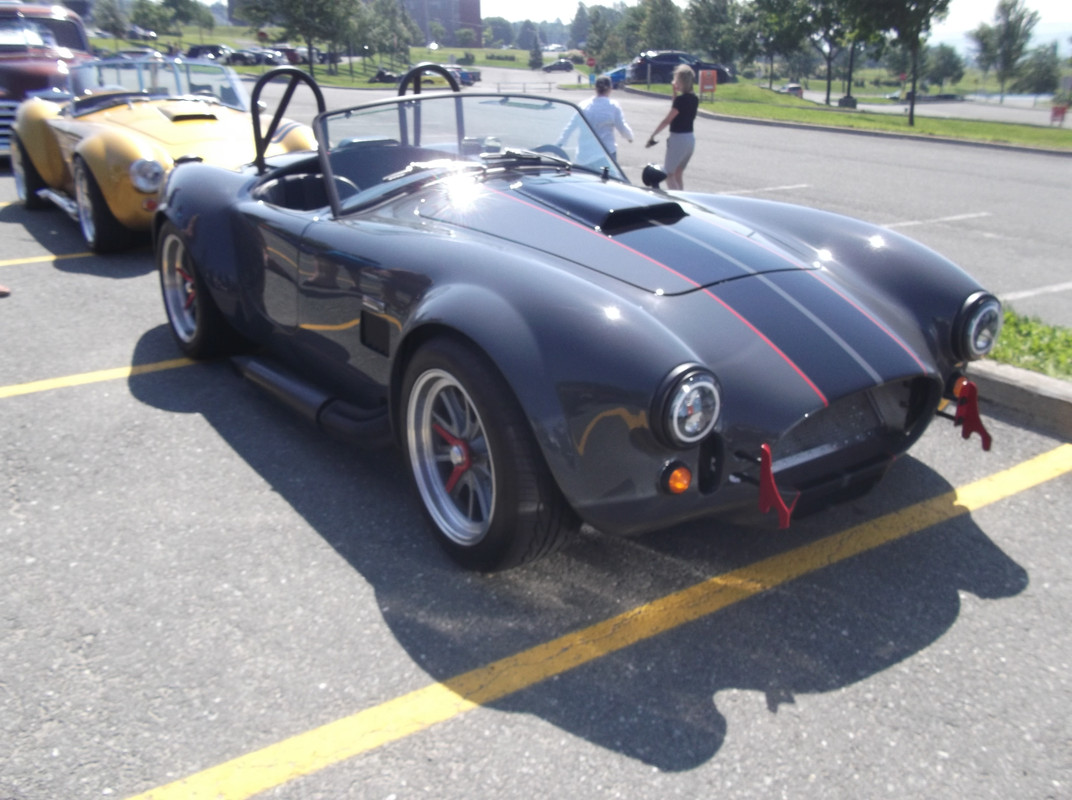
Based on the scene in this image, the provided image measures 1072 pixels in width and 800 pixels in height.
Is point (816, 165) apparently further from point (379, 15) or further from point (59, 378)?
point (379, 15)

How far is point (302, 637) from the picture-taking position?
269 centimetres

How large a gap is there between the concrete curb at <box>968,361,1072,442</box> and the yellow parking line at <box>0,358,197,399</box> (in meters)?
3.94

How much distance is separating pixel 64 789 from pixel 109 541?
1.18 meters

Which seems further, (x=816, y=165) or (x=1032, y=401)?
(x=816, y=165)

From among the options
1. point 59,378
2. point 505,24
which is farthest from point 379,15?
point 505,24

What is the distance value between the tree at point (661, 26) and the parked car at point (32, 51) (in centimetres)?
6025

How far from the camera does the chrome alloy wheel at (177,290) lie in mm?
4828

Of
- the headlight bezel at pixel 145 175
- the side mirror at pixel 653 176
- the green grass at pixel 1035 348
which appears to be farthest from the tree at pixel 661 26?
the side mirror at pixel 653 176

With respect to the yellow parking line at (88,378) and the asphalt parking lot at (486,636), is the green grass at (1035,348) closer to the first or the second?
the asphalt parking lot at (486,636)

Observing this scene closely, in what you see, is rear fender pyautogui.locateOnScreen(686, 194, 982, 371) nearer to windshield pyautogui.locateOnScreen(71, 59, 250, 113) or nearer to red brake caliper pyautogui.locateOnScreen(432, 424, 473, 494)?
red brake caliper pyautogui.locateOnScreen(432, 424, 473, 494)

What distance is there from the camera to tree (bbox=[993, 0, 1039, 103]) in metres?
67.3

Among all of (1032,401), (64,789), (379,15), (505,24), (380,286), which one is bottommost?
(64,789)

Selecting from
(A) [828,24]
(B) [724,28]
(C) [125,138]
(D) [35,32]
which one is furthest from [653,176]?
(B) [724,28]

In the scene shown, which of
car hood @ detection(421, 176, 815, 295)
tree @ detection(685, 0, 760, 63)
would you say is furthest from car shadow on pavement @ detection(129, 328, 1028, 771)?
tree @ detection(685, 0, 760, 63)
